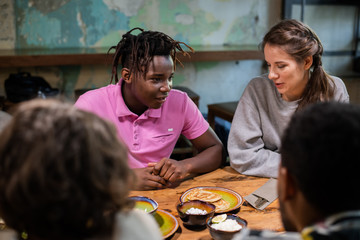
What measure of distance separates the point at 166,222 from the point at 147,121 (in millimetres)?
686

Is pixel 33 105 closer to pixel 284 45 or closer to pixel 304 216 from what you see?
pixel 304 216

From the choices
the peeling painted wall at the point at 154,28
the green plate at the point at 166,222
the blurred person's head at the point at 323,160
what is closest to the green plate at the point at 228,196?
the green plate at the point at 166,222

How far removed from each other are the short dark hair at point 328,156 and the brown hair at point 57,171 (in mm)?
342

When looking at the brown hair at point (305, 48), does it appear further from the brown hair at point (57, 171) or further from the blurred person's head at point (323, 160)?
the brown hair at point (57, 171)

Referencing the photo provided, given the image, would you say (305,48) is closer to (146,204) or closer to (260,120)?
(260,120)

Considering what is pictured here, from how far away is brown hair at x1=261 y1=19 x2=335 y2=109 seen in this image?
1.73 meters

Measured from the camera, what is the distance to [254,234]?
2.54ft

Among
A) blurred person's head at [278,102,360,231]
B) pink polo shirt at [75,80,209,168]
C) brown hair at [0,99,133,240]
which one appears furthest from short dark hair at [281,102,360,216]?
pink polo shirt at [75,80,209,168]

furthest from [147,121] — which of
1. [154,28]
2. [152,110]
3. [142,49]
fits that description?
[154,28]

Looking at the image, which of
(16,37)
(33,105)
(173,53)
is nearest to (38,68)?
(16,37)

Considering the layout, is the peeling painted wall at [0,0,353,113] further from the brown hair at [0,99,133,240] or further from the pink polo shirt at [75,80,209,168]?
the brown hair at [0,99,133,240]

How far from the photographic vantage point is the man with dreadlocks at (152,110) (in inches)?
65.4

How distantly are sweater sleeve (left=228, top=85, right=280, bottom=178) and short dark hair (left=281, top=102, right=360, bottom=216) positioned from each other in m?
0.95

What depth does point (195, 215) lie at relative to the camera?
1.17 metres
